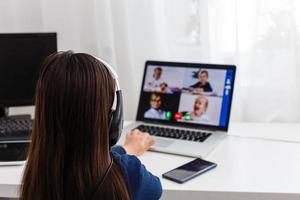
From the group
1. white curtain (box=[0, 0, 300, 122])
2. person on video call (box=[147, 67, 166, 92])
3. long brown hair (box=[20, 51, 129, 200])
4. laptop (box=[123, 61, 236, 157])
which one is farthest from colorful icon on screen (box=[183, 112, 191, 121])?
long brown hair (box=[20, 51, 129, 200])

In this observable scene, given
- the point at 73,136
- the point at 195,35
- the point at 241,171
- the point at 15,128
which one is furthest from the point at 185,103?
the point at 73,136

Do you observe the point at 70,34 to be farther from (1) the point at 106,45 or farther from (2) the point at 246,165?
(2) the point at 246,165

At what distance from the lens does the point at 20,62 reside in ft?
4.97

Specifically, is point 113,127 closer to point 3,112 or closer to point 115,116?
point 115,116

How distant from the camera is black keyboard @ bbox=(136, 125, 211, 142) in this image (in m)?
1.37

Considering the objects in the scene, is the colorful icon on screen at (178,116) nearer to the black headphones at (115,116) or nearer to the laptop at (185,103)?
the laptop at (185,103)

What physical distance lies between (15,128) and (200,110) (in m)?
0.60

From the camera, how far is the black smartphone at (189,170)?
3.57ft

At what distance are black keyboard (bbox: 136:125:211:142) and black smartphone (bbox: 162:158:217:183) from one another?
17 cm

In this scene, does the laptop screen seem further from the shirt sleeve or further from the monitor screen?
the shirt sleeve

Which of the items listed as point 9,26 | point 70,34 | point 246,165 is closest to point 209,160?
point 246,165

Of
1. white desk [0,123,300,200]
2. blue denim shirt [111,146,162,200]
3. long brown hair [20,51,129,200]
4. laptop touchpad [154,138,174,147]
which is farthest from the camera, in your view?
laptop touchpad [154,138,174,147]

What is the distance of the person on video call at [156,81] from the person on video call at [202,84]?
12 cm


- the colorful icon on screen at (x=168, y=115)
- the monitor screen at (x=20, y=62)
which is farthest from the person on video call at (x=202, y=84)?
the monitor screen at (x=20, y=62)
